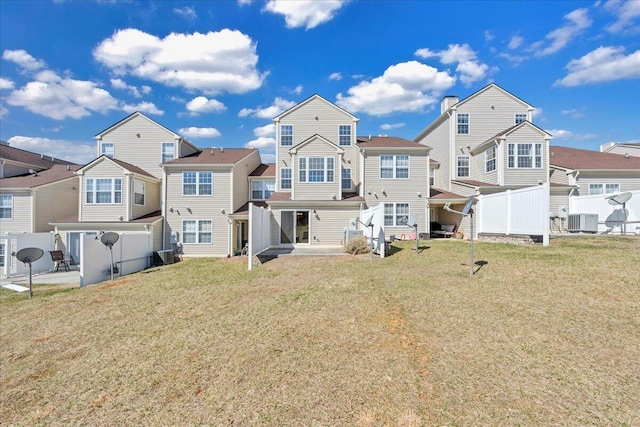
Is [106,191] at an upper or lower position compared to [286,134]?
lower

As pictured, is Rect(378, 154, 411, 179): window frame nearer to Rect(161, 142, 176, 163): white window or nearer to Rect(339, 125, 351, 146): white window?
Rect(339, 125, 351, 146): white window

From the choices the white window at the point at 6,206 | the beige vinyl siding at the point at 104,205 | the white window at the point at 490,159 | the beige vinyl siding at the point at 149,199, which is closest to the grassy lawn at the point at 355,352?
the beige vinyl siding at the point at 104,205

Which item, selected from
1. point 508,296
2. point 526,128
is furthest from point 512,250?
point 526,128

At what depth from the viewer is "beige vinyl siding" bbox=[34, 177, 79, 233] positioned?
19359 millimetres

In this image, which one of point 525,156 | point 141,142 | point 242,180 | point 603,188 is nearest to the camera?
point 525,156

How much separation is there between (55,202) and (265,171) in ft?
46.5

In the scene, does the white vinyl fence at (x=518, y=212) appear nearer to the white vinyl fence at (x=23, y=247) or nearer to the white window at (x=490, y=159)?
the white window at (x=490, y=159)

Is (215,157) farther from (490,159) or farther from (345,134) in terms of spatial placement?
(490,159)

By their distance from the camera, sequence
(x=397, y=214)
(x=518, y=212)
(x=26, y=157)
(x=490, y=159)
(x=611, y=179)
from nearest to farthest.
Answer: (x=518, y=212) → (x=397, y=214) → (x=611, y=179) → (x=490, y=159) → (x=26, y=157)

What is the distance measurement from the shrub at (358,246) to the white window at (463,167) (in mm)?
11675

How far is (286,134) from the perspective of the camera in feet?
68.0

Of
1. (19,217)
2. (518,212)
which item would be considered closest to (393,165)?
(518,212)

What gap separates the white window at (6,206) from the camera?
19.0 meters

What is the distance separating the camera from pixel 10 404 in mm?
4406
